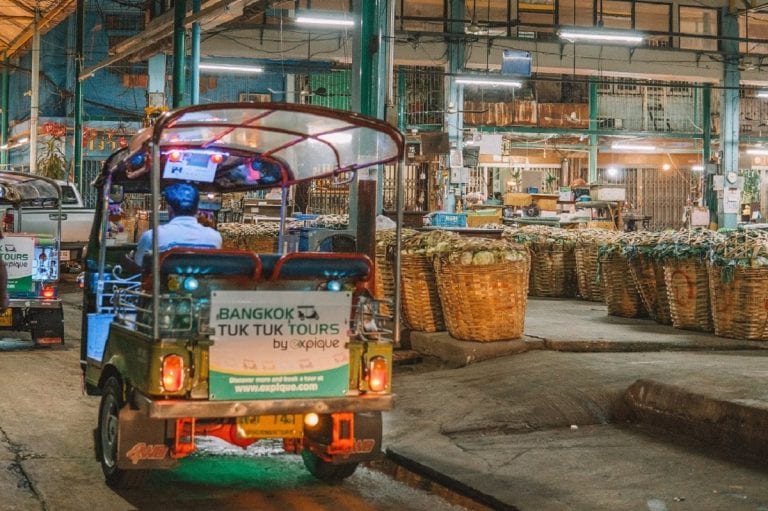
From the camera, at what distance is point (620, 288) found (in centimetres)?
1332

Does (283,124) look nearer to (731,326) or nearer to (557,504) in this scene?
(557,504)

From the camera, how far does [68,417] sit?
28.2 feet

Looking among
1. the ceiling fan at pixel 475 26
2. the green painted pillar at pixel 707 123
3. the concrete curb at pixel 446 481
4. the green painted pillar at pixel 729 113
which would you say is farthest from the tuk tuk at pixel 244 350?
the green painted pillar at pixel 707 123

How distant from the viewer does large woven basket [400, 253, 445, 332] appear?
11.6 m

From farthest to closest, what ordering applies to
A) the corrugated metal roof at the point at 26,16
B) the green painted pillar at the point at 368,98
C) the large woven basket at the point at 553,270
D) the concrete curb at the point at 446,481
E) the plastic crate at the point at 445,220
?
1. the corrugated metal roof at the point at 26,16
2. the plastic crate at the point at 445,220
3. the large woven basket at the point at 553,270
4. the green painted pillar at the point at 368,98
5. the concrete curb at the point at 446,481

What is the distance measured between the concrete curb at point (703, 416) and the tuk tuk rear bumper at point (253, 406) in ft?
9.17

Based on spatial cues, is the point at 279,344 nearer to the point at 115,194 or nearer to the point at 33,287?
the point at 115,194

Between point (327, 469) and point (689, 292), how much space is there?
634 centimetres

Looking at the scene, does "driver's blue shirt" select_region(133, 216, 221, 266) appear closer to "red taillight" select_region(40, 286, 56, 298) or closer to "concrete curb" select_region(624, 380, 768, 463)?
"concrete curb" select_region(624, 380, 768, 463)

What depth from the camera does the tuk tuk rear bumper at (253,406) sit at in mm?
5594

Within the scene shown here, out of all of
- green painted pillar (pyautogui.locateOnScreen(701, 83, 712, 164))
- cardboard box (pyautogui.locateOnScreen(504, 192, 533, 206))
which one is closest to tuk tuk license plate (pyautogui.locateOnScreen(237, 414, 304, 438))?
cardboard box (pyautogui.locateOnScreen(504, 192, 533, 206))

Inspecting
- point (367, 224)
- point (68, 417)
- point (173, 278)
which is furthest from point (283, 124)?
point (367, 224)

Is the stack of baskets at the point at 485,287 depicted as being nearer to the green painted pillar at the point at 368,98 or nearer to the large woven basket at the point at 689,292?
the green painted pillar at the point at 368,98

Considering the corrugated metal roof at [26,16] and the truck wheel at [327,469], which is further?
the corrugated metal roof at [26,16]
